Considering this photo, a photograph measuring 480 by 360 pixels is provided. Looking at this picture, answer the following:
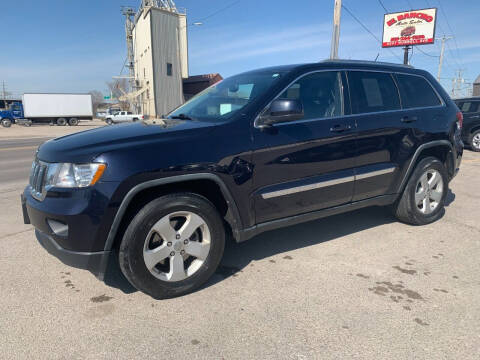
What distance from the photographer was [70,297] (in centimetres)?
278

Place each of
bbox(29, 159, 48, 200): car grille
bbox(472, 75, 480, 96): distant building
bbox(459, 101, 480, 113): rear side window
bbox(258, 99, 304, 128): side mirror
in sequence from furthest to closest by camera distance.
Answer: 1. bbox(472, 75, 480, 96): distant building
2. bbox(459, 101, 480, 113): rear side window
3. bbox(258, 99, 304, 128): side mirror
4. bbox(29, 159, 48, 200): car grille

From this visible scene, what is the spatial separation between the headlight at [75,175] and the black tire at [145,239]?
41cm

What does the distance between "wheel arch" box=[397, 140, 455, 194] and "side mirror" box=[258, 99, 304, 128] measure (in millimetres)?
1827

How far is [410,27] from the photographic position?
95.1 ft

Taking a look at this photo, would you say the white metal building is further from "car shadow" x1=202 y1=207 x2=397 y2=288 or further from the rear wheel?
"car shadow" x1=202 y1=207 x2=397 y2=288

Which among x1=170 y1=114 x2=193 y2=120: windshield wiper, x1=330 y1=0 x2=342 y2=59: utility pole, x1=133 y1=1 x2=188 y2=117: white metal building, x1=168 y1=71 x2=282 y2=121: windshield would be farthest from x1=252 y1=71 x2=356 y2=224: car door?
x1=133 y1=1 x2=188 y2=117: white metal building

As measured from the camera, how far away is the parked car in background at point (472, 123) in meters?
11.4

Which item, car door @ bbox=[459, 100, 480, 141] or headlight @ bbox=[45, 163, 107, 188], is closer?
headlight @ bbox=[45, 163, 107, 188]

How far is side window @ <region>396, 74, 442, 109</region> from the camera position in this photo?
13.3 feet

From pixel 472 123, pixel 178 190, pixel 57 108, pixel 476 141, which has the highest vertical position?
pixel 57 108

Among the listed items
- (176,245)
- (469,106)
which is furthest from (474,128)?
(176,245)

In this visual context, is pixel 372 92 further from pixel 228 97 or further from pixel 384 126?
pixel 228 97

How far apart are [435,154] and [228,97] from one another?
9.16ft

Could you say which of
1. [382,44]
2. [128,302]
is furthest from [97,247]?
[382,44]
